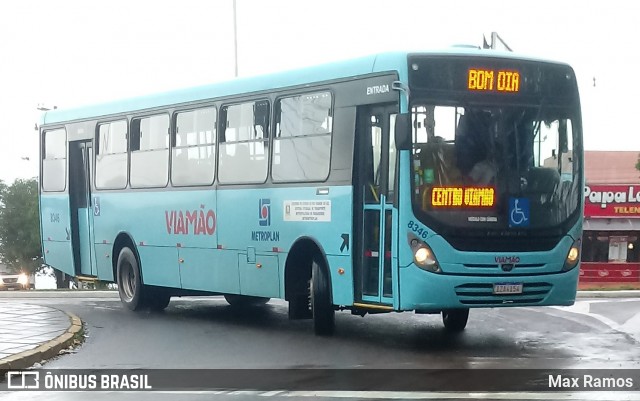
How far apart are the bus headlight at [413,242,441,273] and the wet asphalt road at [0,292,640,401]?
97 centimetres

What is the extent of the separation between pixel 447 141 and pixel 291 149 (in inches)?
112

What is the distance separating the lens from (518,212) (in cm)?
1270

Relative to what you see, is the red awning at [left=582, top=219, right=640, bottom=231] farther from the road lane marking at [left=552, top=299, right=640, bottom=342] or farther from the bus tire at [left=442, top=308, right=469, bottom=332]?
the bus tire at [left=442, top=308, right=469, bottom=332]

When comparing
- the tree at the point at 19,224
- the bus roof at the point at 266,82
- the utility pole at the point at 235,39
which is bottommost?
the tree at the point at 19,224

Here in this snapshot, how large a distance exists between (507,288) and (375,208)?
1.83 m

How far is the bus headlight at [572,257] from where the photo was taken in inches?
513

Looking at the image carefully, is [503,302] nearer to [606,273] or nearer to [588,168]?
[606,273]

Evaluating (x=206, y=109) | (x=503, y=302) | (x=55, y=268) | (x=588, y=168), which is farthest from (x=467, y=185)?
(x=588, y=168)

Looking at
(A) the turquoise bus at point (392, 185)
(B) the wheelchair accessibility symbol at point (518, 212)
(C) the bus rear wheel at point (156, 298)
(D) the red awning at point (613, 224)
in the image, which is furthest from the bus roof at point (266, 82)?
(D) the red awning at point (613, 224)

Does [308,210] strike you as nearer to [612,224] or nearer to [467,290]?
[467,290]

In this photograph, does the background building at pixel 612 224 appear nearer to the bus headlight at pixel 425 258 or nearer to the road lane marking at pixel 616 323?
the road lane marking at pixel 616 323

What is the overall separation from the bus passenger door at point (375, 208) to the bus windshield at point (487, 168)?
19.7 inches

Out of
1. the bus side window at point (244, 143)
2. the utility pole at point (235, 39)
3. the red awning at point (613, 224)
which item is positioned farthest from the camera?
the red awning at point (613, 224)

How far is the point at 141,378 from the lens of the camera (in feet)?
35.7
